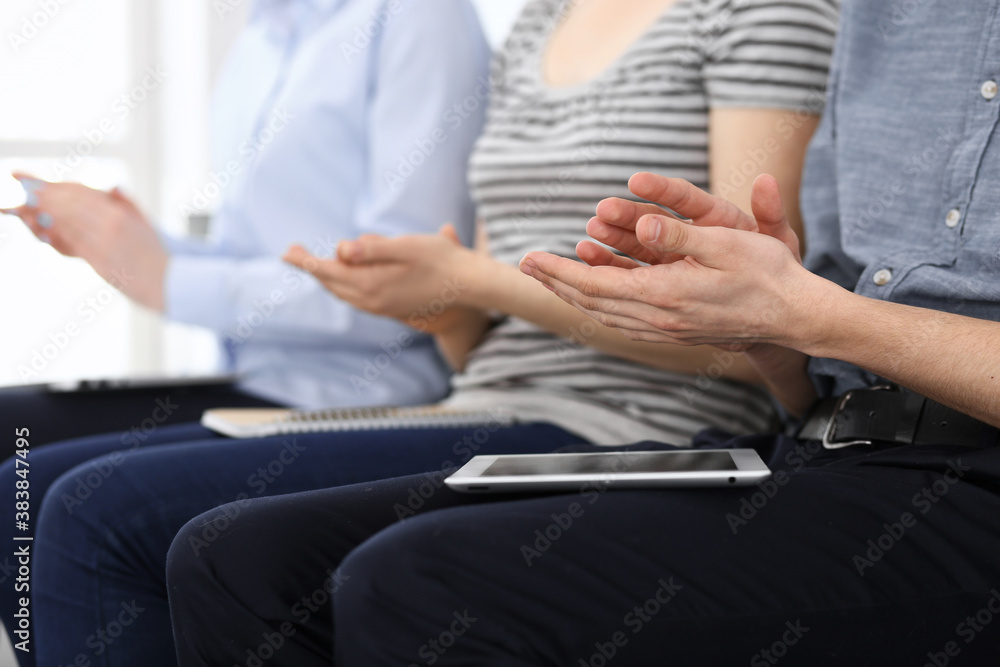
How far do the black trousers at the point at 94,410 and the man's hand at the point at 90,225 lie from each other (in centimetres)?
17

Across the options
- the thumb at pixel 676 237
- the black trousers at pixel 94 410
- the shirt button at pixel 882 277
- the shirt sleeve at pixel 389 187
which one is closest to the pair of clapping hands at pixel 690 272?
the thumb at pixel 676 237

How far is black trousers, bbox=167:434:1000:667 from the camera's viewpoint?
0.55m

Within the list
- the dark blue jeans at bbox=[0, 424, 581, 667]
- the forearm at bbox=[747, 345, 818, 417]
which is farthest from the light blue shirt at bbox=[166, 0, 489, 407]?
the forearm at bbox=[747, 345, 818, 417]

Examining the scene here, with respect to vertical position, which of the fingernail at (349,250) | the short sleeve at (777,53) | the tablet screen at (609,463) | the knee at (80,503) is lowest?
the knee at (80,503)

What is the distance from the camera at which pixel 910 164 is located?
0.87 metres

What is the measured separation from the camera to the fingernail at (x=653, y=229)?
604 mm

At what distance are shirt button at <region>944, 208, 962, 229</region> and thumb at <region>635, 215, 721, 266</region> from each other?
313 millimetres

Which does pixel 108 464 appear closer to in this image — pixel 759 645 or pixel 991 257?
pixel 759 645

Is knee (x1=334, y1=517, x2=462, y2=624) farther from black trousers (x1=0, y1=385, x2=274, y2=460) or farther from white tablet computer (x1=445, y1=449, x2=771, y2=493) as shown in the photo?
black trousers (x1=0, y1=385, x2=274, y2=460)

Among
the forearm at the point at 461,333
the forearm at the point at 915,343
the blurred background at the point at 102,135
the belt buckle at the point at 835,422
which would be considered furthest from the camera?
the blurred background at the point at 102,135

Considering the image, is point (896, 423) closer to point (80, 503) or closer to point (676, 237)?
point (676, 237)

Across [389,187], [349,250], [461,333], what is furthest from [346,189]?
[349,250]

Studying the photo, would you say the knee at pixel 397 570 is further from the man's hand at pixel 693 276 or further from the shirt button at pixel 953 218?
the shirt button at pixel 953 218

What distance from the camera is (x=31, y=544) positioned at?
1.01 metres
